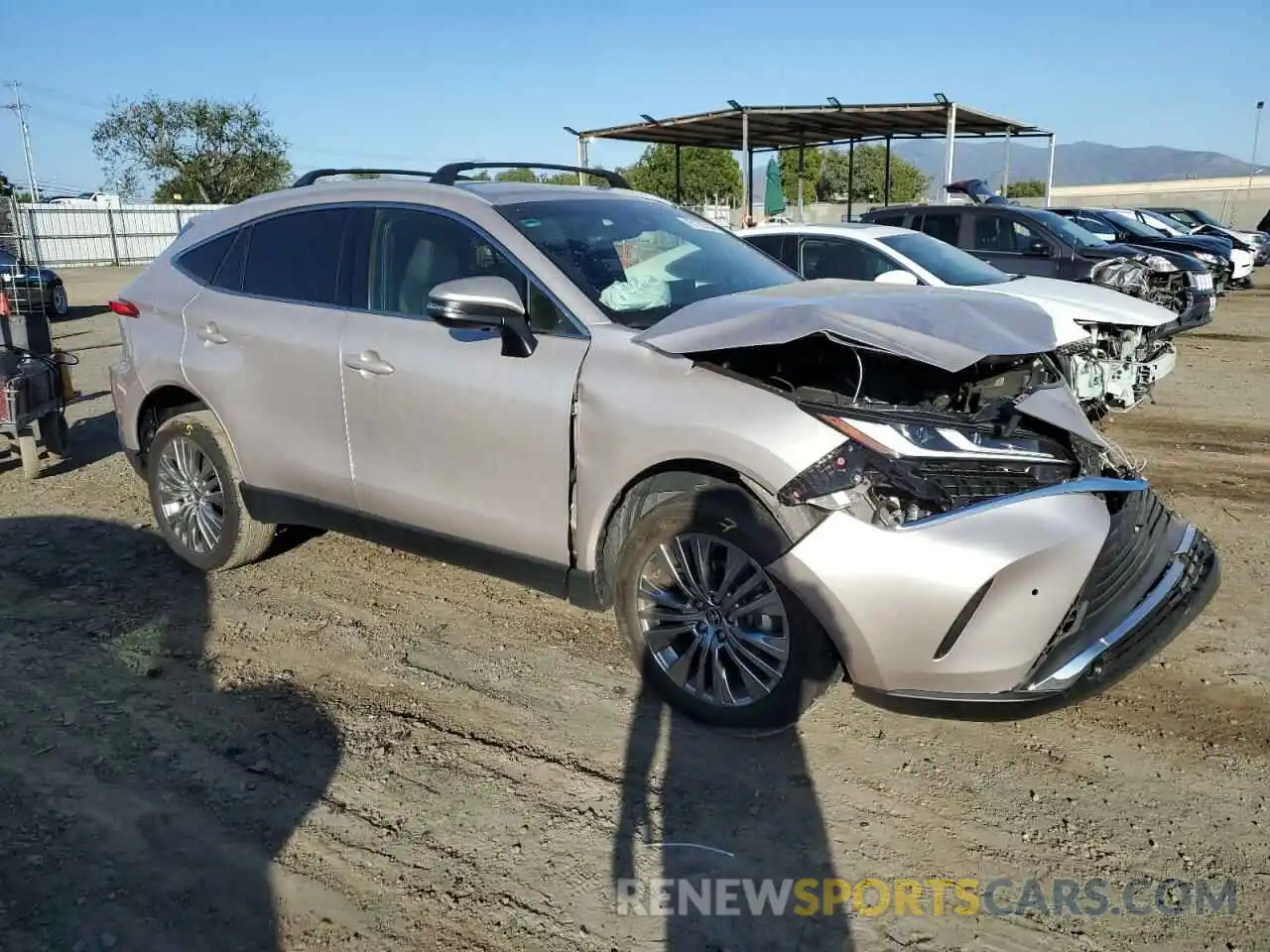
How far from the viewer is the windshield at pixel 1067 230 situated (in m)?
12.2

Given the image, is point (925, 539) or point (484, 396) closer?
point (925, 539)

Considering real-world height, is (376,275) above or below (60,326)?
above

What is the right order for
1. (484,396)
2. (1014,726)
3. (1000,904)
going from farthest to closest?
(484,396)
(1014,726)
(1000,904)

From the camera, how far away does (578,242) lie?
4117mm

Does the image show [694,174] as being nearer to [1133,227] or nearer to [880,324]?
A: [1133,227]

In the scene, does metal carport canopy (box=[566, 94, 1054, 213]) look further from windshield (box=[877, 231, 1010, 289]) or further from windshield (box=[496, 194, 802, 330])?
windshield (box=[496, 194, 802, 330])

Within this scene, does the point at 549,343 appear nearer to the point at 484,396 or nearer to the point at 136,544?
the point at 484,396

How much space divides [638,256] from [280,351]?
1.68 meters

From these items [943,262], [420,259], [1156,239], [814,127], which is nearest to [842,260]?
[943,262]

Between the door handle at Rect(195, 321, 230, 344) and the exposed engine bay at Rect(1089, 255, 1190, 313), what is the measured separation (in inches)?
381

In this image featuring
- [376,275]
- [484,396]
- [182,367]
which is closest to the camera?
[484,396]

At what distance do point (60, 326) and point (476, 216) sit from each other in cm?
1685

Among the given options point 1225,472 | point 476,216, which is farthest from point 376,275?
point 1225,472

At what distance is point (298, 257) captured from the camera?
4676 mm
